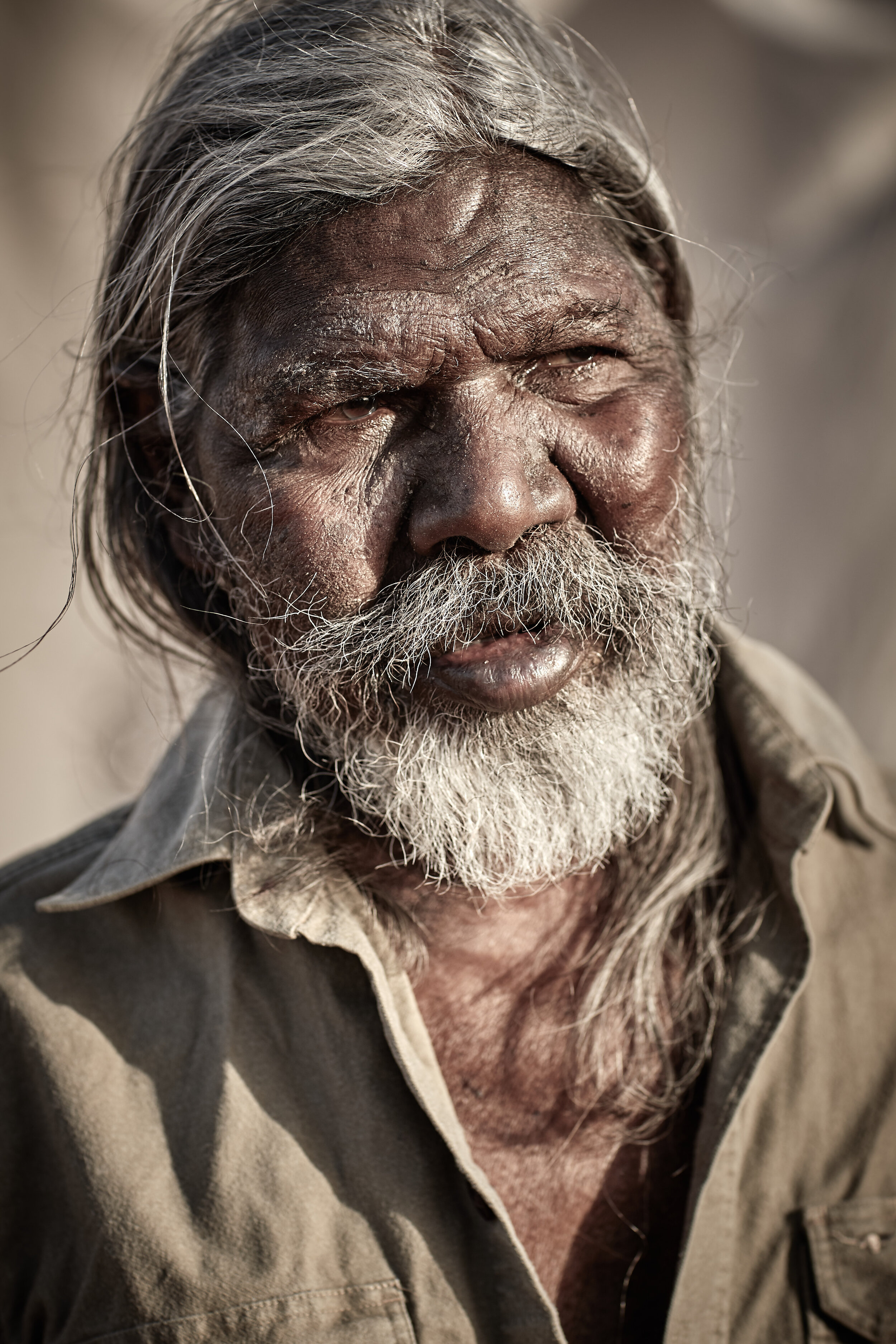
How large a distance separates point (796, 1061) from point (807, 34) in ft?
11.6

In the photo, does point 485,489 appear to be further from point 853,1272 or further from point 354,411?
point 853,1272

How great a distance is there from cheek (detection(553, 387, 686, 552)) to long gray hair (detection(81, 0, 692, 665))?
33cm

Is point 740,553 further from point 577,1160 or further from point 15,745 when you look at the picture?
point 15,745

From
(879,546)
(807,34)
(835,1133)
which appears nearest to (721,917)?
(835,1133)

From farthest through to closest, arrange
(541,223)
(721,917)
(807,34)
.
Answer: (807,34) < (721,917) < (541,223)

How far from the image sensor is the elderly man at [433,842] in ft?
4.40

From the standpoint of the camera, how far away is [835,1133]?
1.49 meters

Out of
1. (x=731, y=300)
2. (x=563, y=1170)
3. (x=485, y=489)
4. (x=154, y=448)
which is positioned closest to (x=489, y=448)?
(x=485, y=489)

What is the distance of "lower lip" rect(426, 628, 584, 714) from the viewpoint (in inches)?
53.4

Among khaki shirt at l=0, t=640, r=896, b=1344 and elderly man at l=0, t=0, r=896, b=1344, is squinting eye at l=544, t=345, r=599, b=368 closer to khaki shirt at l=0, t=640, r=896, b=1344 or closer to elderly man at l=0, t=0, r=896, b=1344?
elderly man at l=0, t=0, r=896, b=1344

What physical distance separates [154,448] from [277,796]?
75cm

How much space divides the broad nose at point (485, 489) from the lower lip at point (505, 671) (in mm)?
159

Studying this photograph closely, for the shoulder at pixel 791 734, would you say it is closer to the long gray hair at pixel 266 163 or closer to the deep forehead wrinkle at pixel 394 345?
the long gray hair at pixel 266 163

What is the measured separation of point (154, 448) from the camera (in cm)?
172
